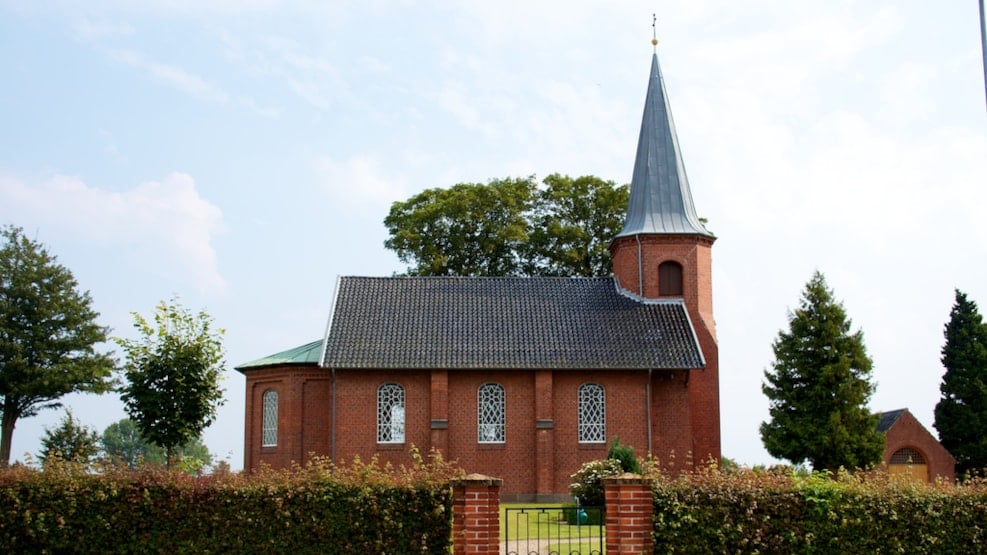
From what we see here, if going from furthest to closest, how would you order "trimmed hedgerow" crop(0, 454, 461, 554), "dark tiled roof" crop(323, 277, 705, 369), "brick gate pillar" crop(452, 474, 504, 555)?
"dark tiled roof" crop(323, 277, 705, 369) < "trimmed hedgerow" crop(0, 454, 461, 554) < "brick gate pillar" crop(452, 474, 504, 555)

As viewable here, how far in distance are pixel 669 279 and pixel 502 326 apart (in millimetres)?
6731

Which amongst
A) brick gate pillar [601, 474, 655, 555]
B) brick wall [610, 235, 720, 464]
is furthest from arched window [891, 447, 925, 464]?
brick gate pillar [601, 474, 655, 555]

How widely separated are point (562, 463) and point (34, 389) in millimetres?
25157

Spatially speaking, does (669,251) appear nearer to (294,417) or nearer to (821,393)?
(821,393)

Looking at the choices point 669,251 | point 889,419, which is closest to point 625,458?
point 669,251

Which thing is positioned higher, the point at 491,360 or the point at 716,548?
the point at 491,360

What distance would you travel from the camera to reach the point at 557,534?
2217cm

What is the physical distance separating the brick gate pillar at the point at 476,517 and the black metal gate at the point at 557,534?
1.50 m

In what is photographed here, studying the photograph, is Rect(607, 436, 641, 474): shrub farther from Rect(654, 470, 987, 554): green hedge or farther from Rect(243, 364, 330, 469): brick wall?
Rect(654, 470, 987, 554): green hedge

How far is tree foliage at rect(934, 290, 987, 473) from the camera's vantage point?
42125mm

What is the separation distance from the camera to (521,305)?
38594 millimetres

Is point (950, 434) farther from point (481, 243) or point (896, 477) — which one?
point (896, 477)

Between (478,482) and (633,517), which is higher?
(478,482)

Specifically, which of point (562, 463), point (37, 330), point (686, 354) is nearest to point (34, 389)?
point (37, 330)
